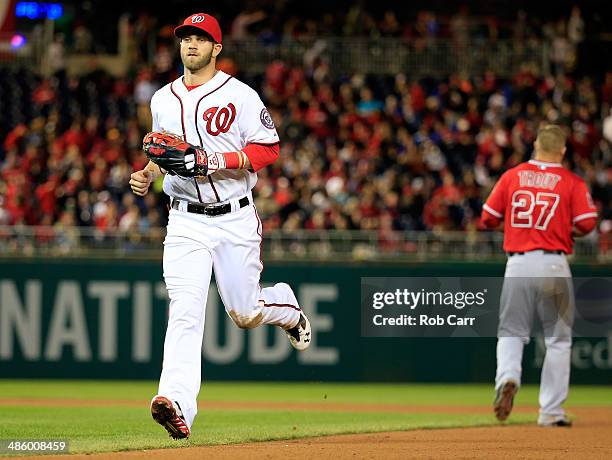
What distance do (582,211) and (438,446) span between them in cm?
249

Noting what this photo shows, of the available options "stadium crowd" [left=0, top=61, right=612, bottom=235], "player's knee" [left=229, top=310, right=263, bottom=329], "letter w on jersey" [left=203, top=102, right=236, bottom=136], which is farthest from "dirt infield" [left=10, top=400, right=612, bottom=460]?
"stadium crowd" [left=0, top=61, right=612, bottom=235]

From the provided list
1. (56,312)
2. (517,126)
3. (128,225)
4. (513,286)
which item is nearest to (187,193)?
(513,286)

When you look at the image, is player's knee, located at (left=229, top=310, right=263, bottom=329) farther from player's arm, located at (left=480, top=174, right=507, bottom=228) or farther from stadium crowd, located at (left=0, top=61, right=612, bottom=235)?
stadium crowd, located at (left=0, top=61, right=612, bottom=235)

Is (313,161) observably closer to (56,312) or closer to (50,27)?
(56,312)

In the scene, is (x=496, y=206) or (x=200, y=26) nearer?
(x=200, y=26)

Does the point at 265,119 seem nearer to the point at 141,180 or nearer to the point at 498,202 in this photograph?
the point at 141,180

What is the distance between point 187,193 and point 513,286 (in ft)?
10.8

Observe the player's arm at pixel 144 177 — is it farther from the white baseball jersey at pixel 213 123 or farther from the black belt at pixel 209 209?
the black belt at pixel 209 209

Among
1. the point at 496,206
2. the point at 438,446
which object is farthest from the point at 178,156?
the point at 496,206

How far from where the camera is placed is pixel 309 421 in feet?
33.2

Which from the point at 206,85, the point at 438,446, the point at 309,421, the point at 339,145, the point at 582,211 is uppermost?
the point at 206,85

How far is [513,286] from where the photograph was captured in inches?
372

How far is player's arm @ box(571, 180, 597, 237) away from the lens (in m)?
9.28

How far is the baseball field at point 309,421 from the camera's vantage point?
24.7ft
